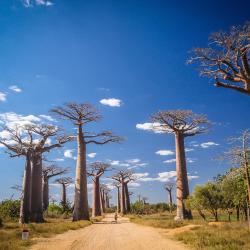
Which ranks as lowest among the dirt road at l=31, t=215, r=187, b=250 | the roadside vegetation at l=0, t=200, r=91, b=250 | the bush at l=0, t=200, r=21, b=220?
the dirt road at l=31, t=215, r=187, b=250

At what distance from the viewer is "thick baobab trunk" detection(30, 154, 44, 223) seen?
22.8 metres

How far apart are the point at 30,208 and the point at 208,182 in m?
14.2

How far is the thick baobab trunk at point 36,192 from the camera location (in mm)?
22805

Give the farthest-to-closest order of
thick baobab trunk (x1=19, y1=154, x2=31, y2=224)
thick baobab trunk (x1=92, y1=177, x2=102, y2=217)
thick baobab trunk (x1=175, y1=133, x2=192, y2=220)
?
thick baobab trunk (x1=92, y1=177, x2=102, y2=217), thick baobab trunk (x1=175, y1=133, x2=192, y2=220), thick baobab trunk (x1=19, y1=154, x2=31, y2=224)

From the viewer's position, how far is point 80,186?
81.0ft

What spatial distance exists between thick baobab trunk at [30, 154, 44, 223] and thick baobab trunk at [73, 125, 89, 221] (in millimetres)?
2670

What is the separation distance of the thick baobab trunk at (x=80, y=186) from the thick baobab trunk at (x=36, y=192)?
2670 mm

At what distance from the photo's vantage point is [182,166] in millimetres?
24531

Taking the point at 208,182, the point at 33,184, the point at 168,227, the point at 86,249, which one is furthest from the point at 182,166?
the point at 86,249

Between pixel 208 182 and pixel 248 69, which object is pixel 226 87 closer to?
pixel 248 69

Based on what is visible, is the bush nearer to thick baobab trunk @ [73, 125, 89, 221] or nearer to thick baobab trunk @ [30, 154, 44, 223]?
thick baobab trunk @ [30, 154, 44, 223]

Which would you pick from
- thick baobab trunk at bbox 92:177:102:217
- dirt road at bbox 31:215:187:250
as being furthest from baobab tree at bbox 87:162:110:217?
dirt road at bbox 31:215:187:250

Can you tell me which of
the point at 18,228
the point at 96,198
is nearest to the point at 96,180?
the point at 96,198

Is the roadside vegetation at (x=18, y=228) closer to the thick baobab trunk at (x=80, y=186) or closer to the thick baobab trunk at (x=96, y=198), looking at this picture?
the thick baobab trunk at (x=80, y=186)
